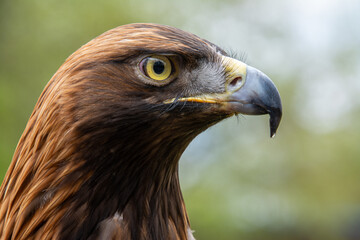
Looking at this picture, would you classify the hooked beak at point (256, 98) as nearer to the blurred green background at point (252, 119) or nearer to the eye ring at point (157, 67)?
the eye ring at point (157, 67)

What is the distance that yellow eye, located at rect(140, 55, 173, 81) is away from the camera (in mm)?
1780

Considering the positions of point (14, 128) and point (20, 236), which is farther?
point (14, 128)

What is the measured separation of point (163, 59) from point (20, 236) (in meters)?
0.88

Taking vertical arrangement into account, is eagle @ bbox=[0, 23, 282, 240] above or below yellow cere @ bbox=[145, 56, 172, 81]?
below

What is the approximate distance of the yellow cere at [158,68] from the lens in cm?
178

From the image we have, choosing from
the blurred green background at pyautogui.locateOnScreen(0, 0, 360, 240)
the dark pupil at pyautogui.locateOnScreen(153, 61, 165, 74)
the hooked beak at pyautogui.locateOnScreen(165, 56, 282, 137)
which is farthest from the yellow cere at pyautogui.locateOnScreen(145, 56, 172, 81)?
the blurred green background at pyautogui.locateOnScreen(0, 0, 360, 240)

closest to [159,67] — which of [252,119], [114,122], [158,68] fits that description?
[158,68]

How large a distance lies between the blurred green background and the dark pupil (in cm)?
586

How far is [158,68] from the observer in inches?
70.7

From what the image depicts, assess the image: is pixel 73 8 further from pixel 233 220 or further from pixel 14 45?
pixel 233 220

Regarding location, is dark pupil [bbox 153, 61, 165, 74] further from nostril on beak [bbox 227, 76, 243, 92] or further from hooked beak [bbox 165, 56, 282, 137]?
nostril on beak [bbox 227, 76, 243, 92]

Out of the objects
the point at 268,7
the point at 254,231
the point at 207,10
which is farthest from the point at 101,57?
the point at 268,7

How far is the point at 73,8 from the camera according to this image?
26.8ft

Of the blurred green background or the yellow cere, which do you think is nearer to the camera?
the yellow cere
